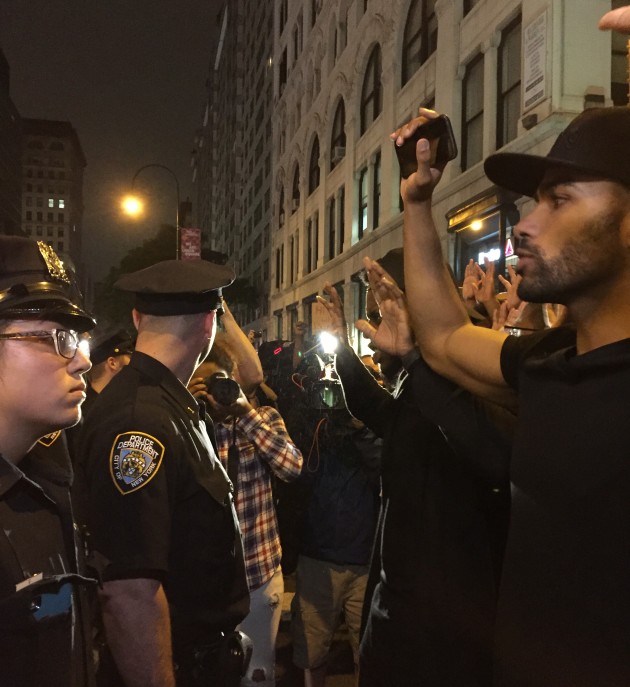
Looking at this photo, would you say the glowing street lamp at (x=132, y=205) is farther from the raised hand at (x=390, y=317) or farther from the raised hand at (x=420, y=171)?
the raised hand at (x=420, y=171)

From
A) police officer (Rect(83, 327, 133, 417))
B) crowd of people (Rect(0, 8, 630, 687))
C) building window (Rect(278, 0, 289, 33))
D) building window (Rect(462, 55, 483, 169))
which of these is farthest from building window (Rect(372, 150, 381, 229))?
building window (Rect(278, 0, 289, 33))

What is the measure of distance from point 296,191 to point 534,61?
82.4 feet

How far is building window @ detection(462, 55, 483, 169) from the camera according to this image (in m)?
14.7

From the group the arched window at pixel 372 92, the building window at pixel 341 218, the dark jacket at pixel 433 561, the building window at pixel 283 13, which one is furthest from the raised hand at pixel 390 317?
the building window at pixel 283 13

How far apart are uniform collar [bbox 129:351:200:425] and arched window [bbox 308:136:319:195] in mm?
29653

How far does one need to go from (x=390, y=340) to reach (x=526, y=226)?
3.41 feet

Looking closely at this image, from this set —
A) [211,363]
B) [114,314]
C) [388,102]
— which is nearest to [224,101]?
[114,314]

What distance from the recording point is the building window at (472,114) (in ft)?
48.2

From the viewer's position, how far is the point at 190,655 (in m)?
2.26

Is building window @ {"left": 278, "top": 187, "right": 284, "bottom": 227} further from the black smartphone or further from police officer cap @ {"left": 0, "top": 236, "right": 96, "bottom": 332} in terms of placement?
police officer cap @ {"left": 0, "top": 236, "right": 96, "bottom": 332}

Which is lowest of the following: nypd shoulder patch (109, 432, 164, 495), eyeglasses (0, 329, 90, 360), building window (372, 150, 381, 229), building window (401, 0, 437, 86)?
nypd shoulder patch (109, 432, 164, 495)

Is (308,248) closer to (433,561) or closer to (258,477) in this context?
(258,477)

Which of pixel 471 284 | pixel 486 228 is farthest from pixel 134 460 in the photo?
pixel 486 228

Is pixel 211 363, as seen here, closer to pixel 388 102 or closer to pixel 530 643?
pixel 530 643
